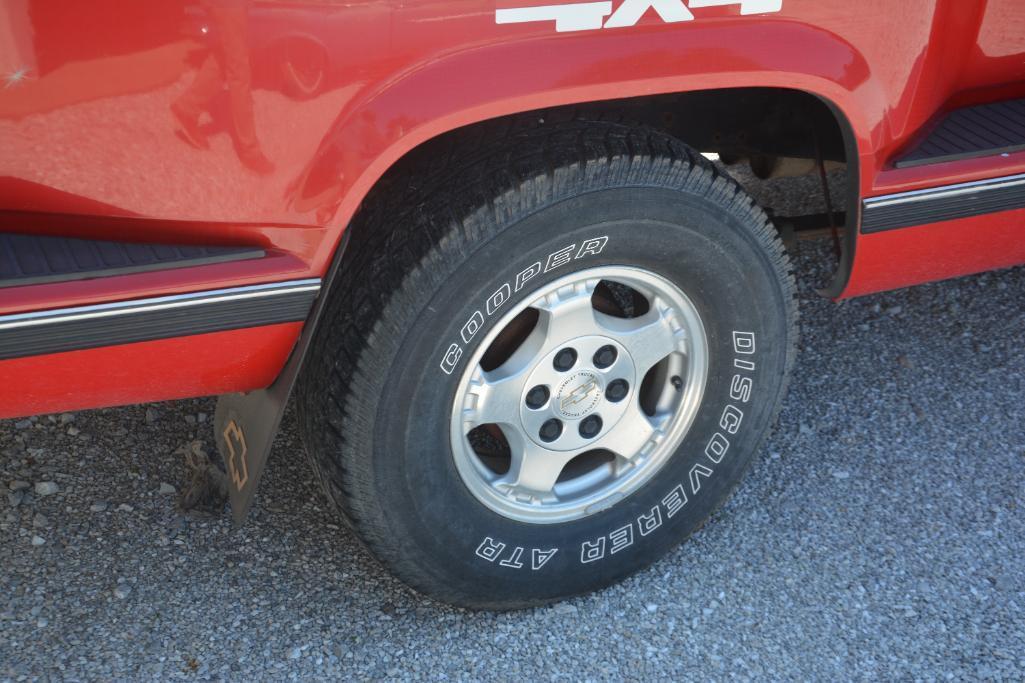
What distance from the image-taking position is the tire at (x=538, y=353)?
6.28 feet

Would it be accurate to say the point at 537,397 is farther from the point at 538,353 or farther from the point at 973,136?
the point at 973,136

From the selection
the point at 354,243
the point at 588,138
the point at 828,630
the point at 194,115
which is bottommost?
the point at 828,630

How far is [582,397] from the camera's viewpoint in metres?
2.23

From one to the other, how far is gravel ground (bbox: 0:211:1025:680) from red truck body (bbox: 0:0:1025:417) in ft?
2.20

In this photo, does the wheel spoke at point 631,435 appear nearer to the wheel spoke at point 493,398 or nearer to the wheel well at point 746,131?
the wheel spoke at point 493,398

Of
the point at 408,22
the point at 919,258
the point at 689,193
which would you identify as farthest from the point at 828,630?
the point at 408,22

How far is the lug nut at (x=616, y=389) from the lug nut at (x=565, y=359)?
0.39 ft

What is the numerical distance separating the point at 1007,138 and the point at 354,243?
136cm

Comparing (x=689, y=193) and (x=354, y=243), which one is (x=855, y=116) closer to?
(x=689, y=193)

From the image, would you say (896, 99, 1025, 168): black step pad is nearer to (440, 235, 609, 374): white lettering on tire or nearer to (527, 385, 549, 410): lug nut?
(440, 235, 609, 374): white lettering on tire

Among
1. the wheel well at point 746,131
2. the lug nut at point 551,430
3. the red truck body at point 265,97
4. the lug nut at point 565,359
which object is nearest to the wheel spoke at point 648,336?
the lug nut at point 565,359

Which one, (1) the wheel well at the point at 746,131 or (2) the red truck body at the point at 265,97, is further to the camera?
(1) the wheel well at the point at 746,131

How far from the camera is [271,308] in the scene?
178 centimetres

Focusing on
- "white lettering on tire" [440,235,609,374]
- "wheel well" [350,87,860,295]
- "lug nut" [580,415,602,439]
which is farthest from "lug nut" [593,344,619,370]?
"wheel well" [350,87,860,295]
